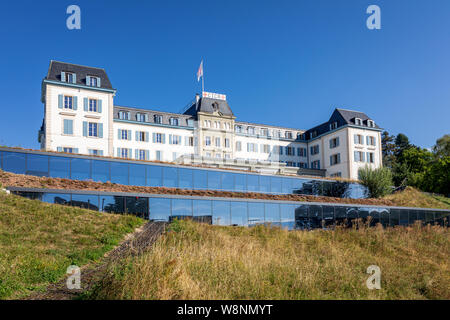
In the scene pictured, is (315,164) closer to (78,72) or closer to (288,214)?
(288,214)

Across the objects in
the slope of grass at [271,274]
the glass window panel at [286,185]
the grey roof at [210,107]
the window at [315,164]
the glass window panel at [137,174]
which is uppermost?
the grey roof at [210,107]

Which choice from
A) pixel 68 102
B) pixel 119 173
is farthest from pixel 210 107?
pixel 119 173

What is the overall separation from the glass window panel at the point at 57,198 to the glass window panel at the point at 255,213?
12.0 meters

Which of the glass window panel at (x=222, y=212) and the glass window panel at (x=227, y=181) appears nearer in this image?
the glass window panel at (x=222, y=212)

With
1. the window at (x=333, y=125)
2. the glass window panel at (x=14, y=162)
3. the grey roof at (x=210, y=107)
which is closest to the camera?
the glass window panel at (x=14, y=162)

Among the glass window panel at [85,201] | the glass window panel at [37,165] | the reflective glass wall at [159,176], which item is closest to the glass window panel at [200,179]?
the reflective glass wall at [159,176]

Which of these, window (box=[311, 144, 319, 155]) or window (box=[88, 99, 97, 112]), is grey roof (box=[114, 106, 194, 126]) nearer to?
window (box=[88, 99, 97, 112])

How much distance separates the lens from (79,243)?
14.9 metres

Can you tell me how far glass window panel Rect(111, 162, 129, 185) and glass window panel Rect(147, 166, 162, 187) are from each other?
201 centimetres

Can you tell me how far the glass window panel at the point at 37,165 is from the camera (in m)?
30.3

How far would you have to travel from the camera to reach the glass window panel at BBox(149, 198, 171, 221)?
2447cm

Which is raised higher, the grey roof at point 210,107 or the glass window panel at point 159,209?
the grey roof at point 210,107

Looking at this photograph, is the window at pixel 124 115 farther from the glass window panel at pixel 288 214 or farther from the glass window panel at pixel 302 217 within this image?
the glass window panel at pixel 302 217
